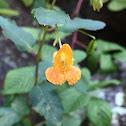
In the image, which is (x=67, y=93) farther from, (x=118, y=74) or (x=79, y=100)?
(x=118, y=74)

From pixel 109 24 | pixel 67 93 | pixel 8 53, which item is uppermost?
pixel 109 24

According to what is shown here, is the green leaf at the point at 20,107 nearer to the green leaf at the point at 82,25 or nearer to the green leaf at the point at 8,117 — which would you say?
the green leaf at the point at 8,117

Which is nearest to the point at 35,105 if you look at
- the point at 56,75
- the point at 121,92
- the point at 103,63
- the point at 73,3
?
the point at 56,75

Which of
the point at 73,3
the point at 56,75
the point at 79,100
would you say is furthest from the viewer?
the point at 73,3

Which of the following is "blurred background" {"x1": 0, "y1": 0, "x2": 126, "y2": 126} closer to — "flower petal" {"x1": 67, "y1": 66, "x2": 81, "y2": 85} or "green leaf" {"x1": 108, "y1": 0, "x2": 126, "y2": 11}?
"green leaf" {"x1": 108, "y1": 0, "x2": 126, "y2": 11}

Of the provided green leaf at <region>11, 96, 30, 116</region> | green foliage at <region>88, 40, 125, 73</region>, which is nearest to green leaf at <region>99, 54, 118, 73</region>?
green foliage at <region>88, 40, 125, 73</region>

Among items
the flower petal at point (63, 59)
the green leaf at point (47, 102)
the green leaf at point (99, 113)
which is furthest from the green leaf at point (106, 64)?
the flower petal at point (63, 59)
